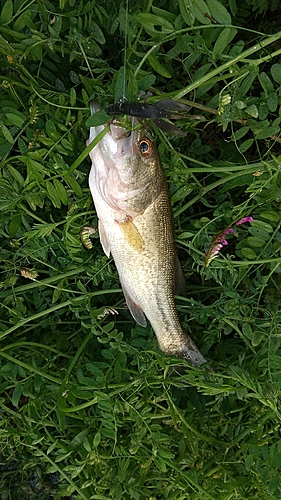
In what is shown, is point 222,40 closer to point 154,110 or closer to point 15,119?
point 154,110

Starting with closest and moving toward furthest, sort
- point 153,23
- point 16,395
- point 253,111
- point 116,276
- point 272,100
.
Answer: point 153,23, point 253,111, point 272,100, point 16,395, point 116,276

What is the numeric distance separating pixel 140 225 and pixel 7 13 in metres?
0.84

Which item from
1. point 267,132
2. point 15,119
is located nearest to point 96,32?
point 15,119

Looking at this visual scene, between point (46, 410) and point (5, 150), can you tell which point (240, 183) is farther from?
point (46, 410)

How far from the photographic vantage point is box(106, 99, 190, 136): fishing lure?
1501 millimetres

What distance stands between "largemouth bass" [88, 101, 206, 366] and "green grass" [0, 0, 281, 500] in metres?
0.08

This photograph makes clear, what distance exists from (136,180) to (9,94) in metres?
0.59

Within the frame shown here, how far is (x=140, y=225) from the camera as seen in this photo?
74.5 inches

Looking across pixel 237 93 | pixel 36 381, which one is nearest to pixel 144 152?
pixel 237 93

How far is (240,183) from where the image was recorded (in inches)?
76.0

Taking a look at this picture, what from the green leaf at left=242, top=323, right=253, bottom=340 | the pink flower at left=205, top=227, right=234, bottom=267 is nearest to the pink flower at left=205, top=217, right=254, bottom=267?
the pink flower at left=205, top=227, right=234, bottom=267

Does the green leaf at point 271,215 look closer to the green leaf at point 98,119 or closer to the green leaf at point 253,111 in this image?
the green leaf at point 253,111

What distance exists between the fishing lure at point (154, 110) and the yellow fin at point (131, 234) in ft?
1.27

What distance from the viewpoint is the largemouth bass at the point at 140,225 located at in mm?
1704
